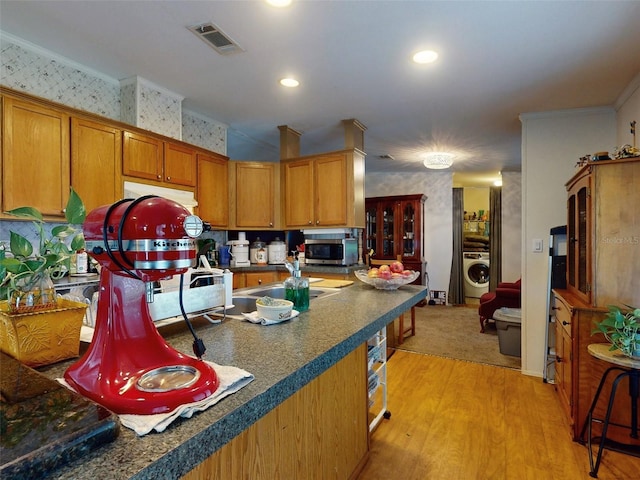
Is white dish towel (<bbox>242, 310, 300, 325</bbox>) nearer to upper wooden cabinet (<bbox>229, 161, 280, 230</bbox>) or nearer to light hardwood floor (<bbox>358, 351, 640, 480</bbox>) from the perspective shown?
light hardwood floor (<bbox>358, 351, 640, 480</bbox>)

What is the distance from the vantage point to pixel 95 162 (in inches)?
104

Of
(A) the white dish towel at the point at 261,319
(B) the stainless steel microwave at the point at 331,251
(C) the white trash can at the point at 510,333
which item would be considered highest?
(B) the stainless steel microwave at the point at 331,251

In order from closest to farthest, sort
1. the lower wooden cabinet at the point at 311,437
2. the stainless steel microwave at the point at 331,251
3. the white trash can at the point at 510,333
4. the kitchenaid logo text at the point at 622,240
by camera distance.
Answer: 1. the lower wooden cabinet at the point at 311,437
2. the kitchenaid logo text at the point at 622,240
3. the white trash can at the point at 510,333
4. the stainless steel microwave at the point at 331,251

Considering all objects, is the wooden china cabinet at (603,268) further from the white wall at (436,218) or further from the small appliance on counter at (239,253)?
the white wall at (436,218)

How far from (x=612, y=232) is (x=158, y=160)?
332cm

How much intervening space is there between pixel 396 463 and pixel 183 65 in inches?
114

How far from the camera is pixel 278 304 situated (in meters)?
1.25

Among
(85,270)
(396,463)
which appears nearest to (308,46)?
(85,270)

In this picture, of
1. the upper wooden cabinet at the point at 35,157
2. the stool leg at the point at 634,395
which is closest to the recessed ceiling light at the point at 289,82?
the upper wooden cabinet at the point at 35,157

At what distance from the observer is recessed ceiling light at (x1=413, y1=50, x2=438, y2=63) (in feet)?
7.41

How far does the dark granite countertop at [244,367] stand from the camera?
0.48 m

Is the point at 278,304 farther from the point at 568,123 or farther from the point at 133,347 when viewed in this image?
the point at 568,123

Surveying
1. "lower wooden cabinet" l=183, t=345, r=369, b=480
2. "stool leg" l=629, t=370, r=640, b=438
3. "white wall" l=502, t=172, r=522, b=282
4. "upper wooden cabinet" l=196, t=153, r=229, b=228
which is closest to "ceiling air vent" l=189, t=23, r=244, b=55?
"upper wooden cabinet" l=196, t=153, r=229, b=228

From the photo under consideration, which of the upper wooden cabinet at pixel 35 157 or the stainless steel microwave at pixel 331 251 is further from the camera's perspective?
the stainless steel microwave at pixel 331 251
